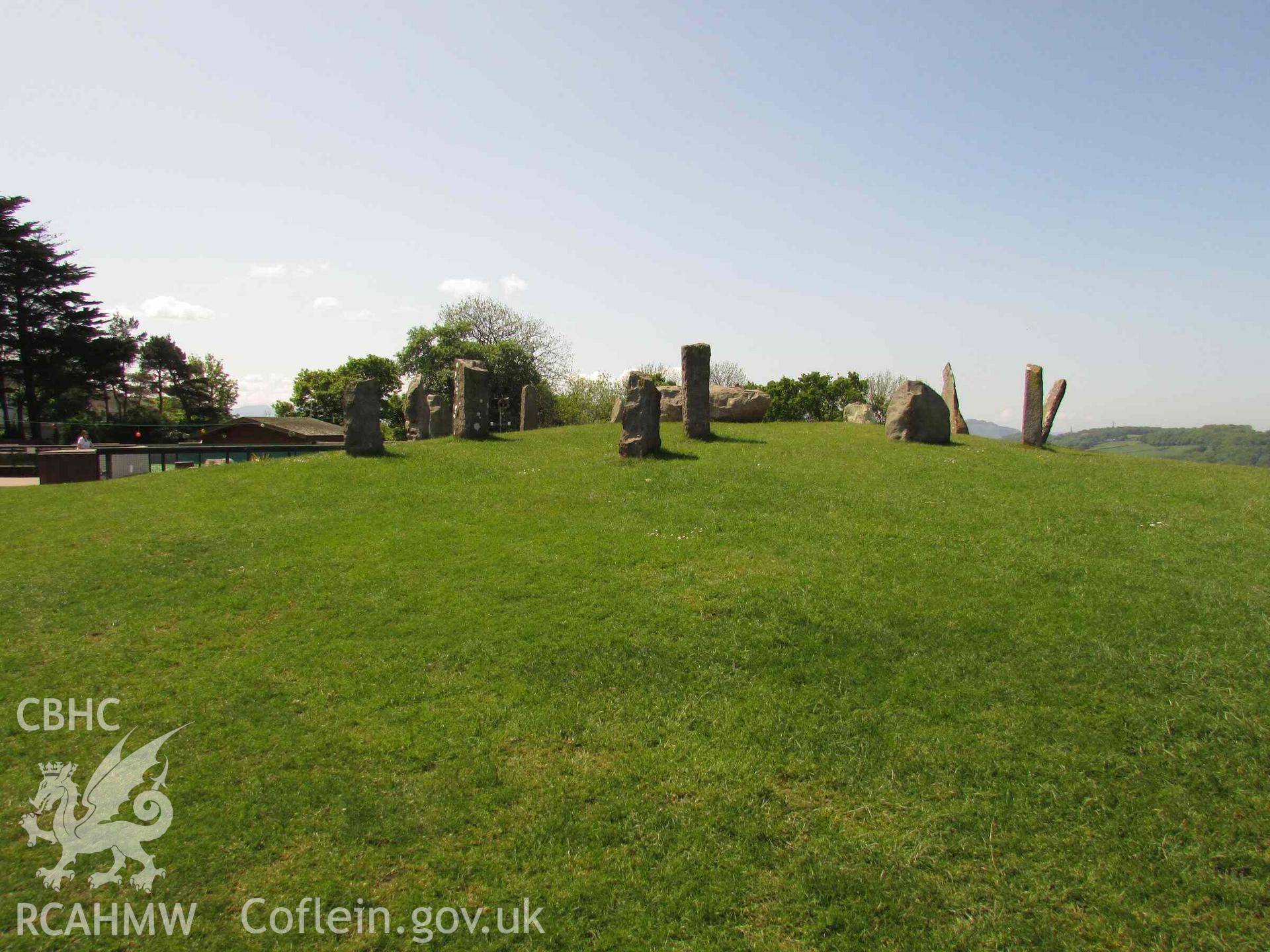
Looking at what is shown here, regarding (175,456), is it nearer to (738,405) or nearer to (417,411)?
(417,411)

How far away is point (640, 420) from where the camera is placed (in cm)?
1919

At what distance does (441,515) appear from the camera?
46.5 feet

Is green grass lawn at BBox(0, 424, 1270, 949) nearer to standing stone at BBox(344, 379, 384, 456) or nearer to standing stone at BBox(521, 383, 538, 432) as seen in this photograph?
standing stone at BBox(344, 379, 384, 456)

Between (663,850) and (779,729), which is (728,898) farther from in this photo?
(779,729)

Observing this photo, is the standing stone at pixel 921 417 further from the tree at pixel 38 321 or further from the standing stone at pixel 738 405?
the tree at pixel 38 321

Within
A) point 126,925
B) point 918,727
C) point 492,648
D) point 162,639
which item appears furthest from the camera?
point 162,639

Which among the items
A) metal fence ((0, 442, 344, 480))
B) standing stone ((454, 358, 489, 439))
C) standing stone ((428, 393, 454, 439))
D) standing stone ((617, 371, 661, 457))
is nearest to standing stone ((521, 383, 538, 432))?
standing stone ((428, 393, 454, 439))

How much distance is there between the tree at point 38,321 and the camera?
48281mm

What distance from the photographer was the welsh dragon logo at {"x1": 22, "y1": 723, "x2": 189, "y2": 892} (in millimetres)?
5461

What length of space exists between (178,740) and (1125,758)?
945 centimetres

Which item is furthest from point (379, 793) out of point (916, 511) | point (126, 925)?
point (916, 511)

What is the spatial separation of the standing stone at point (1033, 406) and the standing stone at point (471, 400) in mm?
19792

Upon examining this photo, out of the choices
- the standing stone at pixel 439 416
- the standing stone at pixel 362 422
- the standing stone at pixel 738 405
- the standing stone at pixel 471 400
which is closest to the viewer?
the standing stone at pixel 362 422

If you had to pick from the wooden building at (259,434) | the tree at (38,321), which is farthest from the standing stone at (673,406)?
the tree at (38,321)
